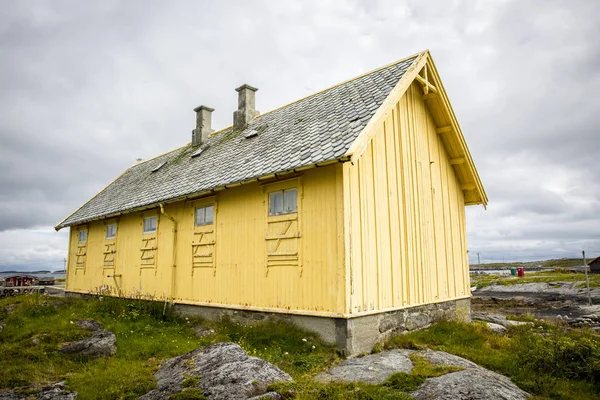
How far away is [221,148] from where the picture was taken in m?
15.7

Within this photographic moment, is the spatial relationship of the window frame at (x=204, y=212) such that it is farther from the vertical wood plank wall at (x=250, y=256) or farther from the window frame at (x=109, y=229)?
the window frame at (x=109, y=229)

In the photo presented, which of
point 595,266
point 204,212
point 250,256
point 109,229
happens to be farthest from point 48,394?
point 595,266

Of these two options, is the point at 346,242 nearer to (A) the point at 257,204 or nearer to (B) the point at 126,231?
(A) the point at 257,204

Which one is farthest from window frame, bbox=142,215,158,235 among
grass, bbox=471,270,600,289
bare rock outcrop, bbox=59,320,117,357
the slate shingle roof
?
grass, bbox=471,270,600,289

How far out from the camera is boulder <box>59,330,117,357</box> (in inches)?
366

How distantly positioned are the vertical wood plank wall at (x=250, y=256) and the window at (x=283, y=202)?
0.50 feet

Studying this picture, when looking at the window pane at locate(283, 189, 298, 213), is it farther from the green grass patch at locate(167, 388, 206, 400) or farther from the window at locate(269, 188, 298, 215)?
the green grass patch at locate(167, 388, 206, 400)

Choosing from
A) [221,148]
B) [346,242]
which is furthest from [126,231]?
[346,242]

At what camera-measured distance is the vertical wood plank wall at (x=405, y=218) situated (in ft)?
31.4

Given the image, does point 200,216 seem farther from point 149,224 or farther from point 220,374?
point 220,374

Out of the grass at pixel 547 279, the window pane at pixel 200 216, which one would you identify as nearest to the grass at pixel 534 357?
the window pane at pixel 200 216

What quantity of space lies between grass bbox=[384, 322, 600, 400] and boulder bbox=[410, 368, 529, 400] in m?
0.59

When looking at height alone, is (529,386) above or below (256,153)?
below

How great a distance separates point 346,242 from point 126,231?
10.8 meters
